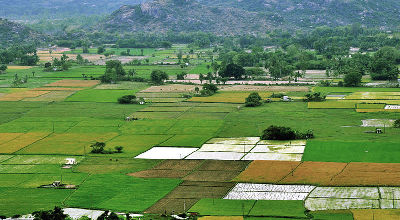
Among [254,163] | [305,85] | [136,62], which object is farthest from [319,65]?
[254,163]

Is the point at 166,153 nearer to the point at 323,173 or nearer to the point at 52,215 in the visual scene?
the point at 323,173

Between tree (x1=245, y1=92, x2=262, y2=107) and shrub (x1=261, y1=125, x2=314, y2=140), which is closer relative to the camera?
shrub (x1=261, y1=125, x2=314, y2=140)

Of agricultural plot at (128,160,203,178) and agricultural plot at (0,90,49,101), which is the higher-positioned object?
agricultural plot at (0,90,49,101)

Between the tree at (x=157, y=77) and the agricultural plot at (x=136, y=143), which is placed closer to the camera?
the agricultural plot at (x=136, y=143)

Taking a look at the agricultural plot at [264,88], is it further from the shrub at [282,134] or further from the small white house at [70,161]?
the small white house at [70,161]

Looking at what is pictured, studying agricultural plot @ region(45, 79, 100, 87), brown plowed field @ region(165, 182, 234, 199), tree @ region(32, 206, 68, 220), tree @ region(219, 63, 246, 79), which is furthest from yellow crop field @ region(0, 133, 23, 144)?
tree @ region(219, 63, 246, 79)

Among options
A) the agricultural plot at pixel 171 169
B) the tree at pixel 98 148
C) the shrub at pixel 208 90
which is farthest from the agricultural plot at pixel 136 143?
the shrub at pixel 208 90

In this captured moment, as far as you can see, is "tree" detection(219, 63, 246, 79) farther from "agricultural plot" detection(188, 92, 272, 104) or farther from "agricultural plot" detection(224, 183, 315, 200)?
"agricultural plot" detection(224, 183, 315, 200)

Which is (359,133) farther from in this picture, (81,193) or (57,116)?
(57,116)
